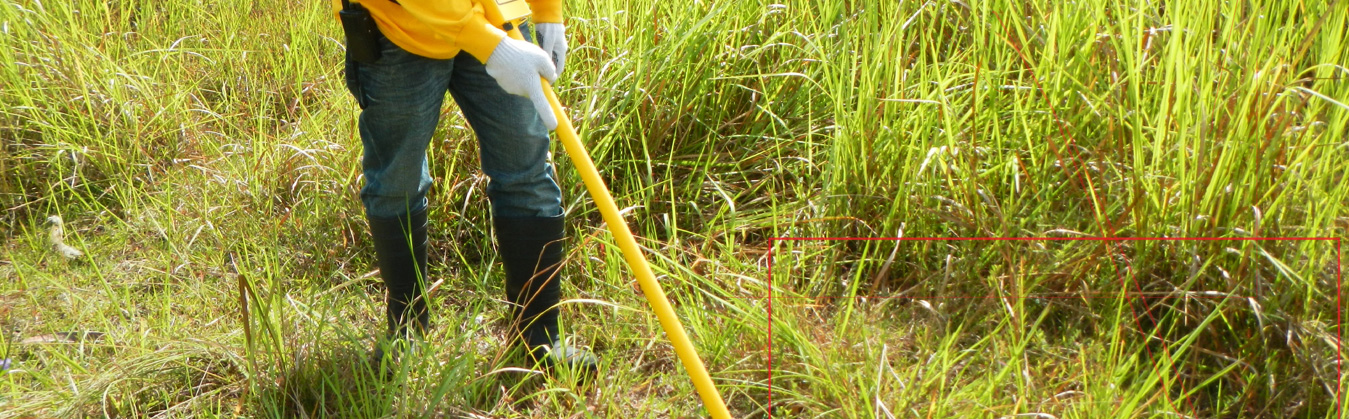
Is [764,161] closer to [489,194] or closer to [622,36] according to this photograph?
[622,36]

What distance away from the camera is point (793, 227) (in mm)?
2174

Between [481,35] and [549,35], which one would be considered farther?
[549,35]

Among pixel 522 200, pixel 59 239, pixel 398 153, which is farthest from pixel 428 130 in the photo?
pixel 59 239

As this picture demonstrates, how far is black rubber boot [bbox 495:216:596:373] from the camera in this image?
2014 mm

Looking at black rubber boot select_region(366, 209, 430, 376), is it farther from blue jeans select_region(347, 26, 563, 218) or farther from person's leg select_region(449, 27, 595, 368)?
person's leg select_region(449, 27, 595, 368)

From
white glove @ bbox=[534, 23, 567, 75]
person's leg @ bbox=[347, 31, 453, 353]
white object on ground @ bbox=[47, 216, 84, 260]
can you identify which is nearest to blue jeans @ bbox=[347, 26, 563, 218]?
person's leg @ bbox=[347, 31, 453, 353]

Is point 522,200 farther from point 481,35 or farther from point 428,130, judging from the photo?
point 481,35

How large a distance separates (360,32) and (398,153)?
251mm

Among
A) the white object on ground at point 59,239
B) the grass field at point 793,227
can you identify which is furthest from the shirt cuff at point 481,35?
the white object on ground at point 59,239

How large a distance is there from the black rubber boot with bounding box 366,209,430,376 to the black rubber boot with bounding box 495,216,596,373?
0.56 ft

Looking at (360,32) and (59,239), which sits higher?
(360,32)

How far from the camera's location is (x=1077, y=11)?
2.16m

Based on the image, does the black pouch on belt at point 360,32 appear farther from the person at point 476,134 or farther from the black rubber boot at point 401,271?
the black rubber boot at point 401,271

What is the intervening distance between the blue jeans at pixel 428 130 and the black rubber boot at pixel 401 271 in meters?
0.03
